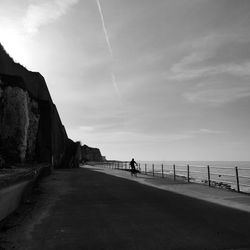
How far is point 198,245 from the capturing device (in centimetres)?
551

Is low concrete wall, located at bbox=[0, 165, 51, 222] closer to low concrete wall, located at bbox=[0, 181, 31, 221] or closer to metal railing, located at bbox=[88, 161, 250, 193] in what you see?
low concrete wall, located at bbox=[0, 181, 31, 221]

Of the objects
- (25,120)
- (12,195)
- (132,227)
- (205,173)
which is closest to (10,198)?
(12,195)

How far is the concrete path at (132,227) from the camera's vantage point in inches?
223

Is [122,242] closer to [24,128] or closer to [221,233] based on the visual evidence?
[221,233]

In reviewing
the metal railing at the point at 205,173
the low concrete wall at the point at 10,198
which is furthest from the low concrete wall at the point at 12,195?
the metal railing at the point at 205,173

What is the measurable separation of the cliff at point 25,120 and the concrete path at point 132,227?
12545 mm

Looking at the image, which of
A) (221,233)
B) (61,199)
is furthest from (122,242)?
(61,199)

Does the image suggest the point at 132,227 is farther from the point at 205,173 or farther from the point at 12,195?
the point at 205,173

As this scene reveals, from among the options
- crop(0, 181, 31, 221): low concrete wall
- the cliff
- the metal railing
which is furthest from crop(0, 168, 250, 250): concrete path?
the cliff

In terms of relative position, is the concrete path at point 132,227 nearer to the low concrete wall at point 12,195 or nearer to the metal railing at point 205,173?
the low concrete wall at point 12,195

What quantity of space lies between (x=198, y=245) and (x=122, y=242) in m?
1.42

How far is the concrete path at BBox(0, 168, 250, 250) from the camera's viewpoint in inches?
223

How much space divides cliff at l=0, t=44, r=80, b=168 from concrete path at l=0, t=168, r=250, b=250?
12545mm

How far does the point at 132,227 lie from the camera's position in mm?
7000
